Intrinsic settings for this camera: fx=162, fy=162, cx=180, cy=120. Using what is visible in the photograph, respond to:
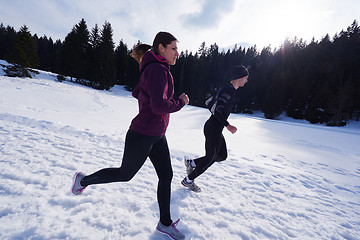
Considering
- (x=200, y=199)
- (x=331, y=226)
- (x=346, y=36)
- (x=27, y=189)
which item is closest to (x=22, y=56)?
(x=27, y=189)

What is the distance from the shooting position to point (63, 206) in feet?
6.40

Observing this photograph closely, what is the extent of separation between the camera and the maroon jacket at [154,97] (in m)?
1.43

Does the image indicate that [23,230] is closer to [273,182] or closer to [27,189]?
[27,189]

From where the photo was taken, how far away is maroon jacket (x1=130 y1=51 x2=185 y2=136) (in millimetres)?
1432

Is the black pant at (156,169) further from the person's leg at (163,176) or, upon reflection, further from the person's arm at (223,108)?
the person's arm at (223,108)

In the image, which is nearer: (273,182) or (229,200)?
(229,200)

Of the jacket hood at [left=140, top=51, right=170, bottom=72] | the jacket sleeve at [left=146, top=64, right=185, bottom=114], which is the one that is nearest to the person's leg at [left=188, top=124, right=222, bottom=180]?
the jacket sleeve at [left=146, top=64, right=185, bottom=114]

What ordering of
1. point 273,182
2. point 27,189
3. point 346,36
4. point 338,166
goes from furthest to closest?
point 346,36 < point 338,166 < point 273,182 < point 27,189

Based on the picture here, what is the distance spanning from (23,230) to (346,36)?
54.2 metres

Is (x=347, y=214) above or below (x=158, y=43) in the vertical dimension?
below

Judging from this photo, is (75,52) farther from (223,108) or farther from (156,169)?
(156,169)

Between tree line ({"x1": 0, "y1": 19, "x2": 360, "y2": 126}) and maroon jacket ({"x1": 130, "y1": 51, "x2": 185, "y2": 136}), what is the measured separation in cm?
2567

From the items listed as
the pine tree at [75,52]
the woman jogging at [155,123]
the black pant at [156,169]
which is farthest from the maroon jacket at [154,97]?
the pine tree at [75,52]

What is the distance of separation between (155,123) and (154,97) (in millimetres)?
290
